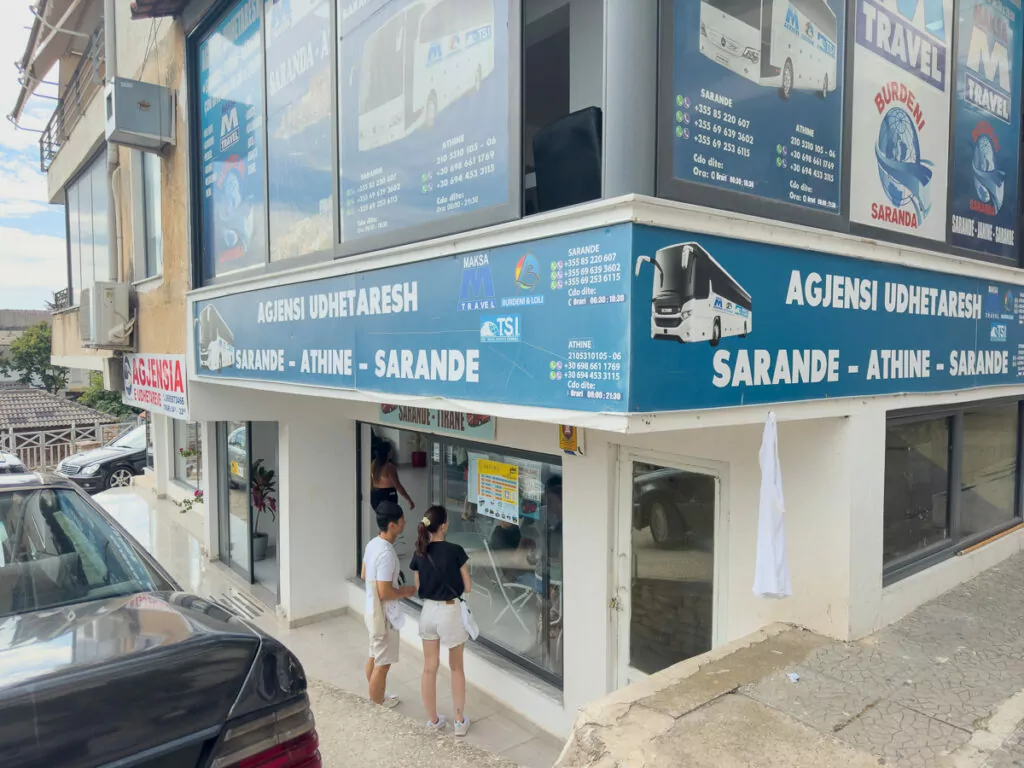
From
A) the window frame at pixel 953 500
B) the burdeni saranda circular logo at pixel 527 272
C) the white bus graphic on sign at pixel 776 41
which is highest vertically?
the white bus graphic on sign at pixel 776 41

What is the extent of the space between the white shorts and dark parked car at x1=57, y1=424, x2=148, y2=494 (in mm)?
12626

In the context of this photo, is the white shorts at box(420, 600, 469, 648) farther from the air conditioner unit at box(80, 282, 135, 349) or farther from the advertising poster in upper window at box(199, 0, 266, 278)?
the air conditioner unit at box(80, 282, 135, 349)

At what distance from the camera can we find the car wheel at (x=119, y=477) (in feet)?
52.2

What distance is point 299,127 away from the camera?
546 cm

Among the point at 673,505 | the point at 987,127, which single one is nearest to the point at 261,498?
the point at 673,505

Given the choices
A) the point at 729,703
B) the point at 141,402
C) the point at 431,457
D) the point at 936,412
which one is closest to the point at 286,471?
the point at 431,457

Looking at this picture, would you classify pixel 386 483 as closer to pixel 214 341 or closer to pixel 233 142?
pixel 214 341

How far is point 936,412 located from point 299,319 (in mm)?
4724

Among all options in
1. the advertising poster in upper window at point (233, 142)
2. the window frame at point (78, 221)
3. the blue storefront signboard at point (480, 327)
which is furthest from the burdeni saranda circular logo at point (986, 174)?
the window frame at point (78, 221)

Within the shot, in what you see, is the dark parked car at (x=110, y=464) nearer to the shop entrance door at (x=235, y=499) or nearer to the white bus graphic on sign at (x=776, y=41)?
the shop entrance door at (x=235, y=499)

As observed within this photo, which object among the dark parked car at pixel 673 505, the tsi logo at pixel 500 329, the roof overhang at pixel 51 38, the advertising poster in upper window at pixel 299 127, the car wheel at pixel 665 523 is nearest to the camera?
the tsi logo at pixel 500 329

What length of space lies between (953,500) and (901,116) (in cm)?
286

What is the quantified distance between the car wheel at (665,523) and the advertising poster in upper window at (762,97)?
2.11 m

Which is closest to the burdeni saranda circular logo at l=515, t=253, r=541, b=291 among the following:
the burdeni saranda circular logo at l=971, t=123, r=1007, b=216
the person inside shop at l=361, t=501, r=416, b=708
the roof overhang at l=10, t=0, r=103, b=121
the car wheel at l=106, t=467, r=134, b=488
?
the person inside shop at l=361, t=501, r=416, b=708
